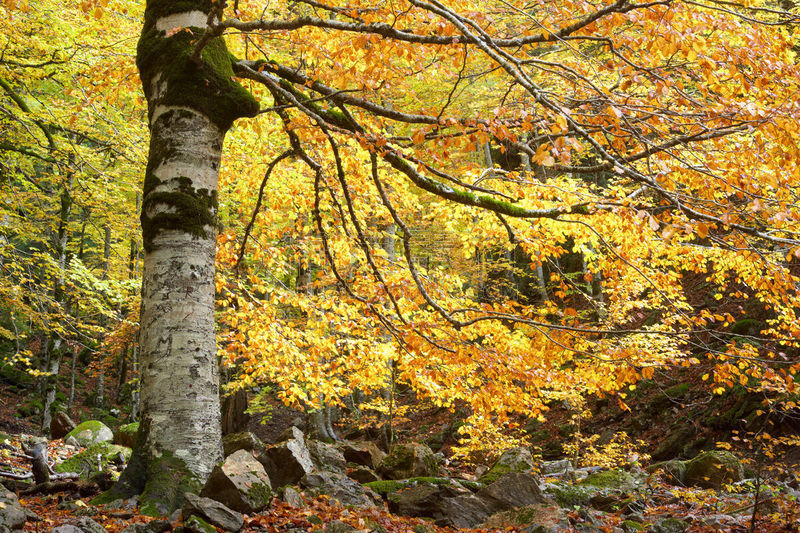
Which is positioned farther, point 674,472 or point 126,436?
point 126,436

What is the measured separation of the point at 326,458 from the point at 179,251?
5.59 m

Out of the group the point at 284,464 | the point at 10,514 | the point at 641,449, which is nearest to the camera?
the point at 10,514

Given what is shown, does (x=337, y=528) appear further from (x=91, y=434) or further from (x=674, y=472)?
(x=91, y=434)

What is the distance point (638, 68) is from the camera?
4.04 metres

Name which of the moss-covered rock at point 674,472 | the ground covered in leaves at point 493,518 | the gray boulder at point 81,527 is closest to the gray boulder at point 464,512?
the ground covered in leaves at point 493,518

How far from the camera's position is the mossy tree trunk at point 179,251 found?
168 inches

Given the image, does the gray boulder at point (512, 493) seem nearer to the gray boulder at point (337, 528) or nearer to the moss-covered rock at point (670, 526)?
the moss-covered rock at point (670, 526)

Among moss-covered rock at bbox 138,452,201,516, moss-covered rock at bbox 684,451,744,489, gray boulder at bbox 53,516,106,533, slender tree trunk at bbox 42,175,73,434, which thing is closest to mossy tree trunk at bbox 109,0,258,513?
moss-covered rock at bbox 138,452,201,516

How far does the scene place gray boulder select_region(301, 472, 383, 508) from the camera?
6129 millimetres

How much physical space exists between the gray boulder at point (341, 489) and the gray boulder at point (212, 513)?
227 cm

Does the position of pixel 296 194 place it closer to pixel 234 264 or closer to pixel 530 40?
pixel 234 264

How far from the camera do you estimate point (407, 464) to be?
9039mm

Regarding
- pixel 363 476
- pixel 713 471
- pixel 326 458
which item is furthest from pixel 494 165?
pixel 713 471

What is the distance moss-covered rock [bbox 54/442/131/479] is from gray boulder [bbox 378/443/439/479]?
13.7 ft
